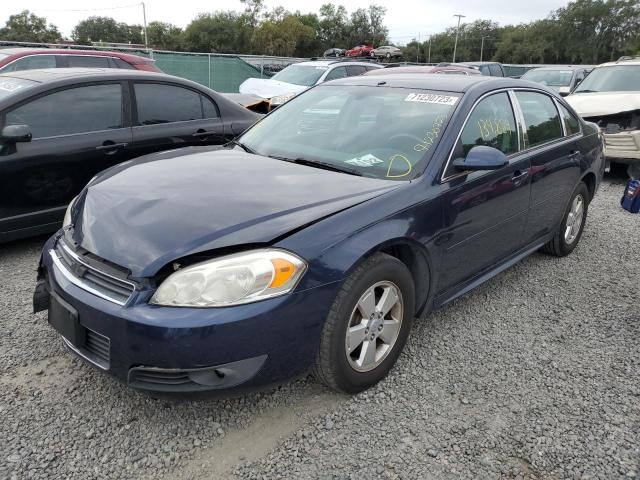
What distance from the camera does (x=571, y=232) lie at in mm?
4703

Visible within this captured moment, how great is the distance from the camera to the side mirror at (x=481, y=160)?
2943mm

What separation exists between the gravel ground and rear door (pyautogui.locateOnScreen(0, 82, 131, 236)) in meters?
0.97

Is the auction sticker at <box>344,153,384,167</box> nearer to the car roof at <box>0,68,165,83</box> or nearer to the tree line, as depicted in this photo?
the car roof at <box>0,68,165,83</box>

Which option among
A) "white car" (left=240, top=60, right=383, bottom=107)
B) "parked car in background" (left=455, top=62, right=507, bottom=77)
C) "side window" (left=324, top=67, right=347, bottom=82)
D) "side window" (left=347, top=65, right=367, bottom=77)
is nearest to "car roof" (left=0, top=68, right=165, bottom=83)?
"white car" (left=240, top=60, right=383, bottom=107)

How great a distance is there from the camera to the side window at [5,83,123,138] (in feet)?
13.9

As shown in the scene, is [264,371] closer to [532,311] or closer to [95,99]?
[532,311]

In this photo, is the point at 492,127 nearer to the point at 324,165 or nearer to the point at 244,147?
the point at 324,165

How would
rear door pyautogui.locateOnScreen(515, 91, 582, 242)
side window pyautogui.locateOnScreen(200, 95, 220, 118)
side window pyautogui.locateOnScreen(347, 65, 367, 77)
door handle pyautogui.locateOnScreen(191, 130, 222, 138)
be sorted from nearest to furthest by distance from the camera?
rear door pyautogui.locateOnScreen(515, 91, 582, 242) → door handle pyautogui.locateOnScreen(191, 130, 222, 138) → side window pyautogui.locateOnScreen(200, 95, 220, 118) → side window pyautogui.locateOnScreen(347, 65, 367, 77)

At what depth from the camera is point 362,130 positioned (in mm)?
3275

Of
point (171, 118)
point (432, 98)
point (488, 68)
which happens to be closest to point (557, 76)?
point (488, 68)

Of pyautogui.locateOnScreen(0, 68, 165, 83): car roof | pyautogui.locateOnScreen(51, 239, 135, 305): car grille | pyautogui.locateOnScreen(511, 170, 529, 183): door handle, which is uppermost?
pyautogui.locateOnScreen(0, 68, 165, 83): car roof

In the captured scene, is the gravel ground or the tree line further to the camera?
the tree line

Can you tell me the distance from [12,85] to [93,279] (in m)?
3.00

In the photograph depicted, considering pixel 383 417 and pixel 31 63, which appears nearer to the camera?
pixel 383 417
